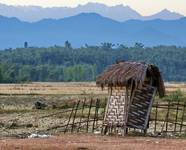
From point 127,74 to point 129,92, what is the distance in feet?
3.12

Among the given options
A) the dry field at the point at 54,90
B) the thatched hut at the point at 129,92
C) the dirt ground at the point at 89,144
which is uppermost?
the thatched hut at the point at 129,92

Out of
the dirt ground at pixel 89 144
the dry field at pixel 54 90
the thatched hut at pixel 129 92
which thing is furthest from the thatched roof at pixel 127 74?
the dry field at pixel 54 90

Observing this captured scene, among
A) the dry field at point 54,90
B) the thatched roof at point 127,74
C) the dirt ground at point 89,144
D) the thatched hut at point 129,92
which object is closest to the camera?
the dirt ground at point 89,144

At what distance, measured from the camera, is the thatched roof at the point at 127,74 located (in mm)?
29406

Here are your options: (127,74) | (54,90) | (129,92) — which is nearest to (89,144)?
(127,74)

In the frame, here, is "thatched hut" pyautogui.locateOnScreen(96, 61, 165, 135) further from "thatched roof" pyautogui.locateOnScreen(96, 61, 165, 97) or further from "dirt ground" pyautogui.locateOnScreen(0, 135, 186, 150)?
"dirt ground" pyautogui.locateOnScreen(0, 135, 186, 150)

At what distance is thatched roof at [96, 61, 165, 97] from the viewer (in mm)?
29406

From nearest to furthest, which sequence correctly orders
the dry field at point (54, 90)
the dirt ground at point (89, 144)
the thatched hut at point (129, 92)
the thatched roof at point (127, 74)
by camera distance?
1. the dirt ground at point (89, 144)
2. the thatched roof at point (127, 74)
3. the thatched hut at point (129, 92)
4. the dry field at point (54, 90)

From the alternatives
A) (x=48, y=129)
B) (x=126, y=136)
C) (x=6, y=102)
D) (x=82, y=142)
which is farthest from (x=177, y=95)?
(x=82, y=142)

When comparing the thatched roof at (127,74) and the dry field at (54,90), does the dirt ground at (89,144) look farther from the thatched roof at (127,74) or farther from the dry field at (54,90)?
the dry field at (54,90)

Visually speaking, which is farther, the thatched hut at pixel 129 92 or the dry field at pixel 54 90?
the dry field at pixel 54 90

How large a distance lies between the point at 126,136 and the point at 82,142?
186 inches

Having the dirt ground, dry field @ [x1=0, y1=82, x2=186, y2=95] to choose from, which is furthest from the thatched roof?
dry field @ [x1=0, y1=82, x2=186, y2=95]

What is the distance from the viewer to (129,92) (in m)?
30.1
